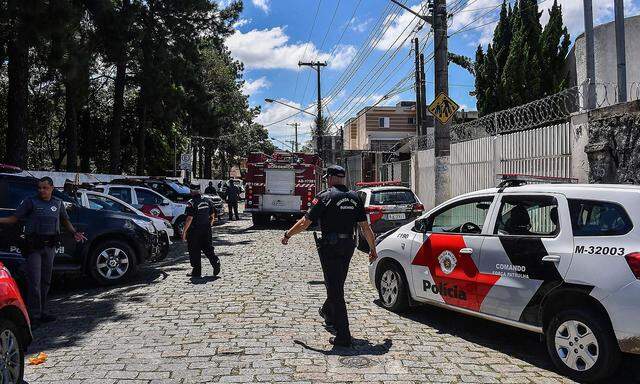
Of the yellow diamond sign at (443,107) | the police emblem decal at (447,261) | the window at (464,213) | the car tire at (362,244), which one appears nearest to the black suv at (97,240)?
the car tire at (362,244)

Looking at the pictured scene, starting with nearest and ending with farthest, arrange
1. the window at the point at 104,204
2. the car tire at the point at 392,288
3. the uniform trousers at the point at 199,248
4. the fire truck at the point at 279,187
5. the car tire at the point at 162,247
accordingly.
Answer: the car tire at the point at 392,288 < the uniform trousers at the point at 199,248 < the car tire at the point at 162,247 < the window at the point at 104,204 < the fire truck at the point at 279,187

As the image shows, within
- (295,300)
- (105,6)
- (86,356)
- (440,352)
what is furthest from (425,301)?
(105,6)

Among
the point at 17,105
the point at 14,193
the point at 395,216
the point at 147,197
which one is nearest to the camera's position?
the point at 14,193

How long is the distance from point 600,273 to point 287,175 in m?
16.2

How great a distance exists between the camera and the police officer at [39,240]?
21.6 feet

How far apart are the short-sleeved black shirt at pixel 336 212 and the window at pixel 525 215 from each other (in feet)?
4.90

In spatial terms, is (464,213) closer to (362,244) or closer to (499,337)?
(499,337)

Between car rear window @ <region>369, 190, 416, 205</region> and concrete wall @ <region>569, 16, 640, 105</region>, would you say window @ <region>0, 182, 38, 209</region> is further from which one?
concrete wall @ <region>569, 16, 640, 105</region>

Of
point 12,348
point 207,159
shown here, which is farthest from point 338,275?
point 207,159

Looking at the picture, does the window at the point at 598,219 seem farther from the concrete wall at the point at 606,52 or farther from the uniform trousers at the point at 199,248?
the concrete wall at the point at 606,52

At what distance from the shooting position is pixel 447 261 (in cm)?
614

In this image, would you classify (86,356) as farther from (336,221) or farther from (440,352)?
(440,352)

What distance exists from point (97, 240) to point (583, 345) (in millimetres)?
7447

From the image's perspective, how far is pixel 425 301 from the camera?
6582mm
